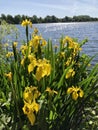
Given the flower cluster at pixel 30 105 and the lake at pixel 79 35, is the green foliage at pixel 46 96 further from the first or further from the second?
the lake at pixel 79 35

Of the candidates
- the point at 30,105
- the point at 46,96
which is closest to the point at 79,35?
the point at 46,96

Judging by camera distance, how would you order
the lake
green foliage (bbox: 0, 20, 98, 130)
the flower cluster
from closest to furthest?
the flower cluster < green foliage (bbox: 0, 20, 98, 130) < the lake

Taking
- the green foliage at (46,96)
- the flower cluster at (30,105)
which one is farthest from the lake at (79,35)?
the flower cluster at (30,105)

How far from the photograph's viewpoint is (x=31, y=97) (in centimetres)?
260

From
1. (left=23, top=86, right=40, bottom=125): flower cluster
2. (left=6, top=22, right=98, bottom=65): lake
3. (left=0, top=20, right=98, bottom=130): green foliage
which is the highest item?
(left=23, top=86, right=40, bottom=125): flower cluster

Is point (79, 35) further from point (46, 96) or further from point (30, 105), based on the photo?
point (30, 105)

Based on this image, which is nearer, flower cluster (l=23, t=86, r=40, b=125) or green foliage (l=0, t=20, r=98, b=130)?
flower cluster (l=23, t=86, r=40, b=125)

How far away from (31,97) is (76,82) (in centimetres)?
170

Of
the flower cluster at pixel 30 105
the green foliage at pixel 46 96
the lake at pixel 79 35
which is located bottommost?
the lake at pixel 79 35

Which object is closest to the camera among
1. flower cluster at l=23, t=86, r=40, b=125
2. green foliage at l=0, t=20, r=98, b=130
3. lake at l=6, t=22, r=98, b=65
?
flower cluster at l=23, t=86, r=40, b=125

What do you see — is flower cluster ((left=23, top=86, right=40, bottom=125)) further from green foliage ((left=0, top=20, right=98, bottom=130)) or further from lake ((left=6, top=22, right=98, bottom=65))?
lake ((left=6, top=22, right=98, bottom=65))

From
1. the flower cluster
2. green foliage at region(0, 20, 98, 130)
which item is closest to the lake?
green foliage at region(0, 20, 98, 130)

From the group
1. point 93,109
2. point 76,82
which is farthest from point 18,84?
point 93,109

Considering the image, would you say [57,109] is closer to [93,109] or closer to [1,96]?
[1,96]
